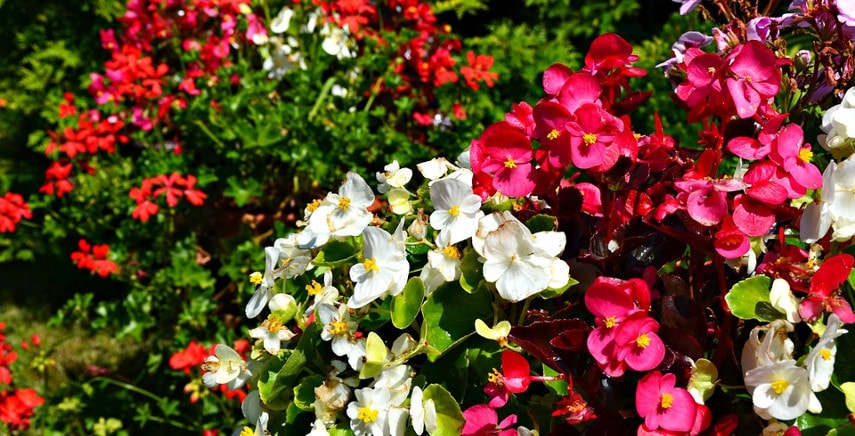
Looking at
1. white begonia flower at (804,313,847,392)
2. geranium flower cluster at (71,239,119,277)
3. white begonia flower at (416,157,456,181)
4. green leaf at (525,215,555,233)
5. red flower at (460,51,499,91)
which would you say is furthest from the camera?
red flower at (460,51,499,91)

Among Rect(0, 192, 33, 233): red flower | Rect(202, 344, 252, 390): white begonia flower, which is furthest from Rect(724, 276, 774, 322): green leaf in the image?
Rect(0, 192, 33, 233): red flower

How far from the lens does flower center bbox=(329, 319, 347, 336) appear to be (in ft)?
2.98

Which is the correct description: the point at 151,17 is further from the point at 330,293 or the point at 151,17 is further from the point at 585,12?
the point at 330,293

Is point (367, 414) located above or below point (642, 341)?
below

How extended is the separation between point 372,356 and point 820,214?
19.5 inches

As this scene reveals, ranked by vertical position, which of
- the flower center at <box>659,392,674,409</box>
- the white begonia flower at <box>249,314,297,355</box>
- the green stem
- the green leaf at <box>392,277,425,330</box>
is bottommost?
the green stem

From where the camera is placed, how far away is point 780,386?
27.8 inches

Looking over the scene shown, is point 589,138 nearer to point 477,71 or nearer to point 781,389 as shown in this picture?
point 781,389

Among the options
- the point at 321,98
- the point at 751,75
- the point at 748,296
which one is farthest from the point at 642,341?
the point at 321,98

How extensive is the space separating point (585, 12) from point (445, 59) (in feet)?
2.85

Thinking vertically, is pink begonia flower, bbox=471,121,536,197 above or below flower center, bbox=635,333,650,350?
above

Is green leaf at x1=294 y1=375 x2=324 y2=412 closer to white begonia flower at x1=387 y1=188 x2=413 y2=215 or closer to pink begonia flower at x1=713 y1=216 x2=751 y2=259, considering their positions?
white begonia flower at x1=387 y1=188 x2=413 y2=215

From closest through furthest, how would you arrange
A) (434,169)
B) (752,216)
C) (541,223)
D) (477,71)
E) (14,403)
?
(752,216), (541,223), (434,169), (14,403), (477,71)

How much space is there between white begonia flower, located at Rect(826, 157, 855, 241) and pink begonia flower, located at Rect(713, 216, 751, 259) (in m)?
0.08
